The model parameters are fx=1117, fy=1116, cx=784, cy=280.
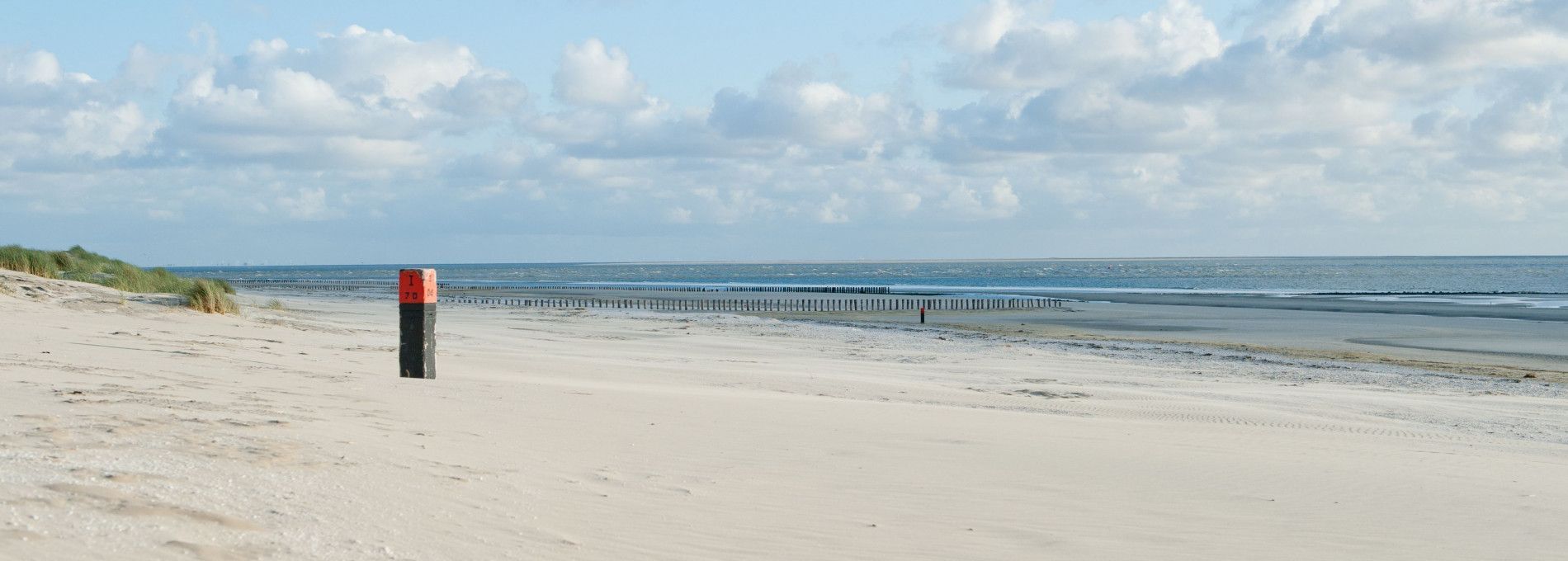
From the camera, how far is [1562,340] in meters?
29.8

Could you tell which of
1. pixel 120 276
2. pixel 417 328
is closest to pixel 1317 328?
pixel 417 328

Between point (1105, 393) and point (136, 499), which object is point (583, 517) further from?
point (1105, 393)

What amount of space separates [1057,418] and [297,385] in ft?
22.5

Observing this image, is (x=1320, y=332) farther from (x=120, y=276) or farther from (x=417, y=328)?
(x=120, y=276)

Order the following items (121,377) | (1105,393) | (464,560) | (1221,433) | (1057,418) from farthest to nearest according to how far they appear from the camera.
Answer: (1105,393), (1057,418), (1221,433), (121,377), (464,560)

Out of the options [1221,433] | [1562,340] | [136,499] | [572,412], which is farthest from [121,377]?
[1562,340]

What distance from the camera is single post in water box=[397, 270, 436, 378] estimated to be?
11133mm

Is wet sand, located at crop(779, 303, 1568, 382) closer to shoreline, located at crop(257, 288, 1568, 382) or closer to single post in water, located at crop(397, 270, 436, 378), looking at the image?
shoreline, located at crop(257, 288, 1568, 382)

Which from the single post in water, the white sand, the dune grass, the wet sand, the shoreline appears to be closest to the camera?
the white sand

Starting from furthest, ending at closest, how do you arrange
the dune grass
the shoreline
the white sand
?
the shoreline < the dune grass < the white sand

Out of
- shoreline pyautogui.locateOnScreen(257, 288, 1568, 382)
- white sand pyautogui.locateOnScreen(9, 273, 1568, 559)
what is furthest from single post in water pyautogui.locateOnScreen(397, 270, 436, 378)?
shoreline pyautogui.locateOnScreen(257, 288, 1568, 382)

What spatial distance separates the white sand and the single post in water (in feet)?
1.30

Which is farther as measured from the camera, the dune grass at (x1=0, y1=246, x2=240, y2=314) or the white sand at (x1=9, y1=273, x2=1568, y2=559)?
the dune grass at (x1=0, y1=246, x2=240, y2=314)

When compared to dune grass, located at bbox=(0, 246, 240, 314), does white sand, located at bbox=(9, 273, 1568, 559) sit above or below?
below
